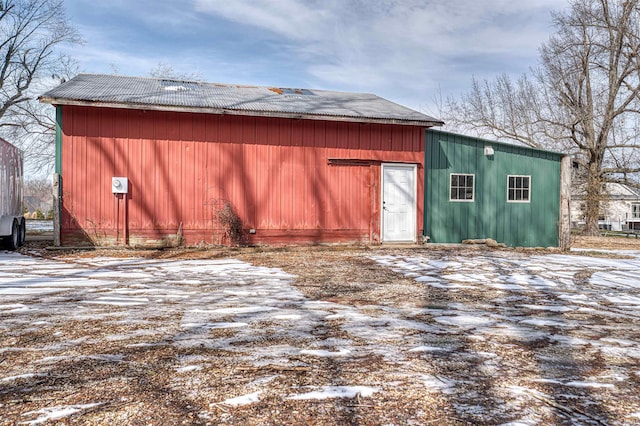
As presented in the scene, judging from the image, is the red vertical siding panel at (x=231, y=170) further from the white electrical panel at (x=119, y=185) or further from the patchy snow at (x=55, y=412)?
the patchy snow at (x=55, y=412)

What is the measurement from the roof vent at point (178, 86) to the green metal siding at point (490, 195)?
258 inches

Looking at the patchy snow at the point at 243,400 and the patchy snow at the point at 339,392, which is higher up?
the patchy snow at the point at 243,400

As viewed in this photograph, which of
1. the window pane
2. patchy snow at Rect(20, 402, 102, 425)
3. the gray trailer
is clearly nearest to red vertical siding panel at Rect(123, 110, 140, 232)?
the gray trailer

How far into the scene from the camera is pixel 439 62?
2827 centimetres

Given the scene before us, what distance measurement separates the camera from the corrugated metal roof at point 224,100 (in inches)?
388

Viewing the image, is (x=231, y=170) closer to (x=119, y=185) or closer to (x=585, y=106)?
(x=119, y=185)

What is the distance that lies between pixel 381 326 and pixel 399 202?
818 centimetres

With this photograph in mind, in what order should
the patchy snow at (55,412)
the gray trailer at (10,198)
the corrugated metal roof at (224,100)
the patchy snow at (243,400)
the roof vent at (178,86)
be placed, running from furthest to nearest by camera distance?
the roof vent at (178,86) < the corrugated metal roof at (224,100) < the gray trailer at (10,198) < the patchy snow at (243,400) < the patchy snow at (55,412)

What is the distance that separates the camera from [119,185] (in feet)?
32.7

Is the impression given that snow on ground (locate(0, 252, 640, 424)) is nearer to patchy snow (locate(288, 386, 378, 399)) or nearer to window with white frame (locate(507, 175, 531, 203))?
patchy snow (locate(288, 386, 378, 399))

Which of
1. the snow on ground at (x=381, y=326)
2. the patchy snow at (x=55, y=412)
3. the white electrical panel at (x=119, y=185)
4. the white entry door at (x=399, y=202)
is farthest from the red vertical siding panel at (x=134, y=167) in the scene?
the patchy snow at (x=55, y=412)

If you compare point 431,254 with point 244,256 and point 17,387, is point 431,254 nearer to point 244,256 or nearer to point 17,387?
point 244,256

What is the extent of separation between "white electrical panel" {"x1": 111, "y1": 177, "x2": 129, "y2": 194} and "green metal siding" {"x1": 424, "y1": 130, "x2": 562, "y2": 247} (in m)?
7.25

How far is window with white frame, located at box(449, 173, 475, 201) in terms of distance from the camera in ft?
40.3
